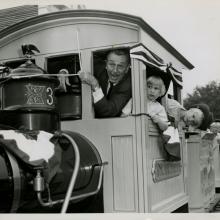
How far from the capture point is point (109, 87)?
1885mm

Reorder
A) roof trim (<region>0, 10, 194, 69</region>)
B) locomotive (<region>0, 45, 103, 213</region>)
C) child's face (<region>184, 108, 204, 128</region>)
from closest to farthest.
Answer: locomotive (<region>0, 45, 103, 213</region>)
roof trim (<region>0, 10, 194, 69</region>)
child's face (<region>184, 108, 204, 128</region>)

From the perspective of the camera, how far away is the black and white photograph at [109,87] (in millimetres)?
1687

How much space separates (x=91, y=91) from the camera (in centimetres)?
193

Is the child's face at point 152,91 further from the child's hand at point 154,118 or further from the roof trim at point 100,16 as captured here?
the roof trim at point 100,16

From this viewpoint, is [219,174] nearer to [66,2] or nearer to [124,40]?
[124,40]

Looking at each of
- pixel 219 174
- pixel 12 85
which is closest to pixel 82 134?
pixel 12 85

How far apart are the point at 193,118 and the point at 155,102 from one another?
0.57m

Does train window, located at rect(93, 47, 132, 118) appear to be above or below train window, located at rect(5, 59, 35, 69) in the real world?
below

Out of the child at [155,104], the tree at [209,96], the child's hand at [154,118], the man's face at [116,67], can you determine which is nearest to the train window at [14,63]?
the man's face at [116,67]

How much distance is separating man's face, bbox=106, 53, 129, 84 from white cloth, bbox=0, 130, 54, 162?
0.51 metres

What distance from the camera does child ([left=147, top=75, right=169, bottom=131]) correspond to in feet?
6.24

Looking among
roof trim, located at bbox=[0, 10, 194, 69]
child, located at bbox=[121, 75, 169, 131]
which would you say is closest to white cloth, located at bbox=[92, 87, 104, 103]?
child, located at bbox=[121, 75, 169, 131]

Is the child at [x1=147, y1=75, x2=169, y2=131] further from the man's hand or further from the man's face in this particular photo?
the man's hand

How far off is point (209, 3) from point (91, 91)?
691 mm
